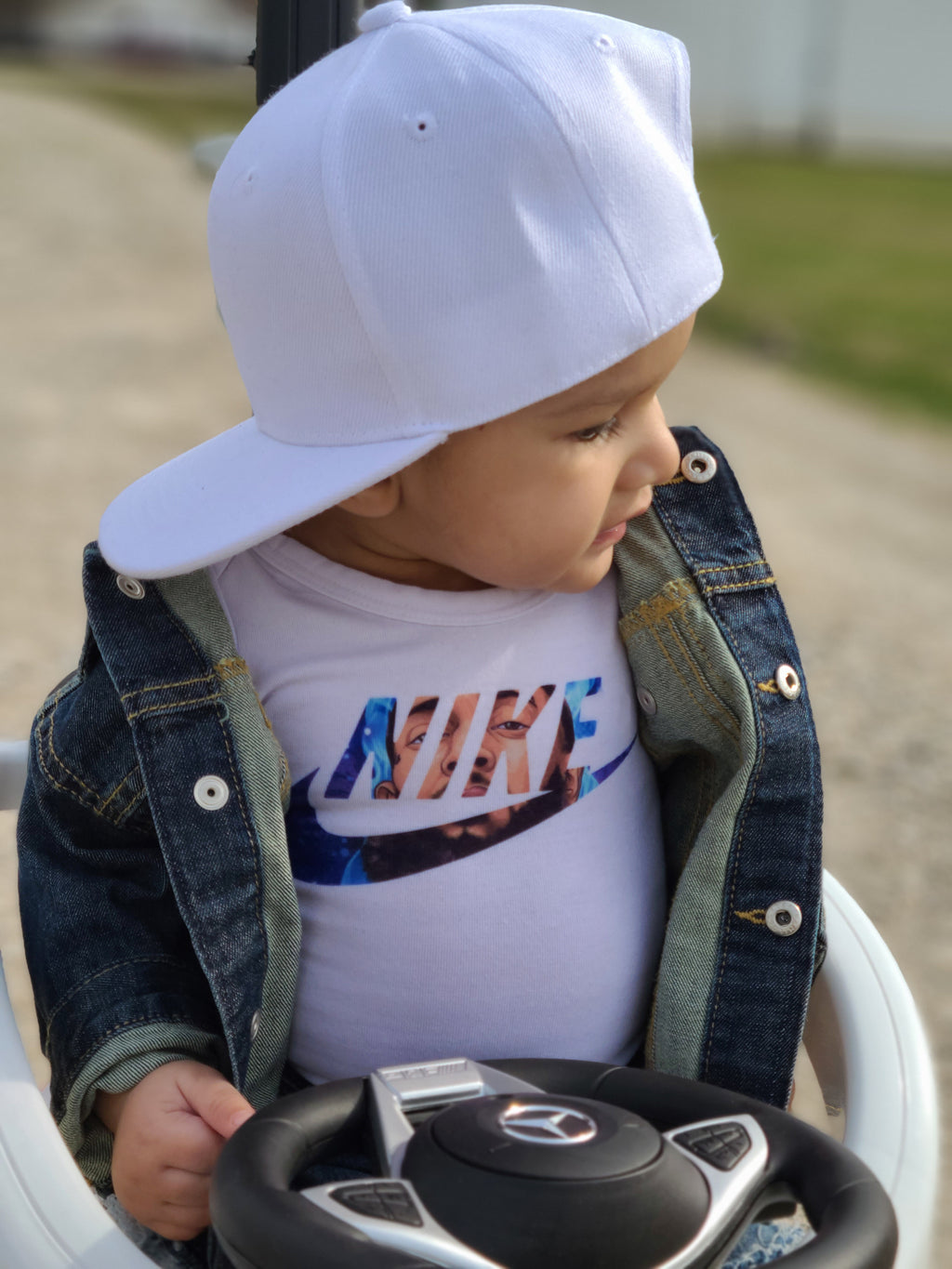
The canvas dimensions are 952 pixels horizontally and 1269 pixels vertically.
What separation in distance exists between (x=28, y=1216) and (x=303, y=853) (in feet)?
0.93

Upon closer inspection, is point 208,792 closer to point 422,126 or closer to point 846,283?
point 422,126

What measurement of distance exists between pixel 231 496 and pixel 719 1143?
0.44 metres

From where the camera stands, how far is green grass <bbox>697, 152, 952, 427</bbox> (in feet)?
24.2

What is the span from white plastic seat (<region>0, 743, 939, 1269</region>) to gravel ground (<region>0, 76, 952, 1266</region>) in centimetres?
76

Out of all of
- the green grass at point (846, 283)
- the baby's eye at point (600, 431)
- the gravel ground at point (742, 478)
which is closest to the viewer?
the baby's eye at point (600, 431)

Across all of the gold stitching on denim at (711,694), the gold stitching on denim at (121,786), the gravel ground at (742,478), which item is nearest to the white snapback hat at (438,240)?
the gold stitching on denim at (121,786)

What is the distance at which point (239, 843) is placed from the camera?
881 mm

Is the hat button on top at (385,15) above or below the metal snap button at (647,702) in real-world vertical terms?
above

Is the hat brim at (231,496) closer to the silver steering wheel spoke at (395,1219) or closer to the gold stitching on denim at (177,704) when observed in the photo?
the gold stitching on denim at (177,704)

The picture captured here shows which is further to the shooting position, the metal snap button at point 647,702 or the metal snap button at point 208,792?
the metal snap button at point 647,702

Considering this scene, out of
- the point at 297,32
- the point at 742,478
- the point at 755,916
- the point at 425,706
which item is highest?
the point at 297,32

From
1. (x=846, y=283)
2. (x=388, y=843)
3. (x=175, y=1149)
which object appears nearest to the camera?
(x=175, y=1149)

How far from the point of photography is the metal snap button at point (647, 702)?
100cm

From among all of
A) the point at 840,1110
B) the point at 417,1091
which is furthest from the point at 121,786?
the point at 840,1110
